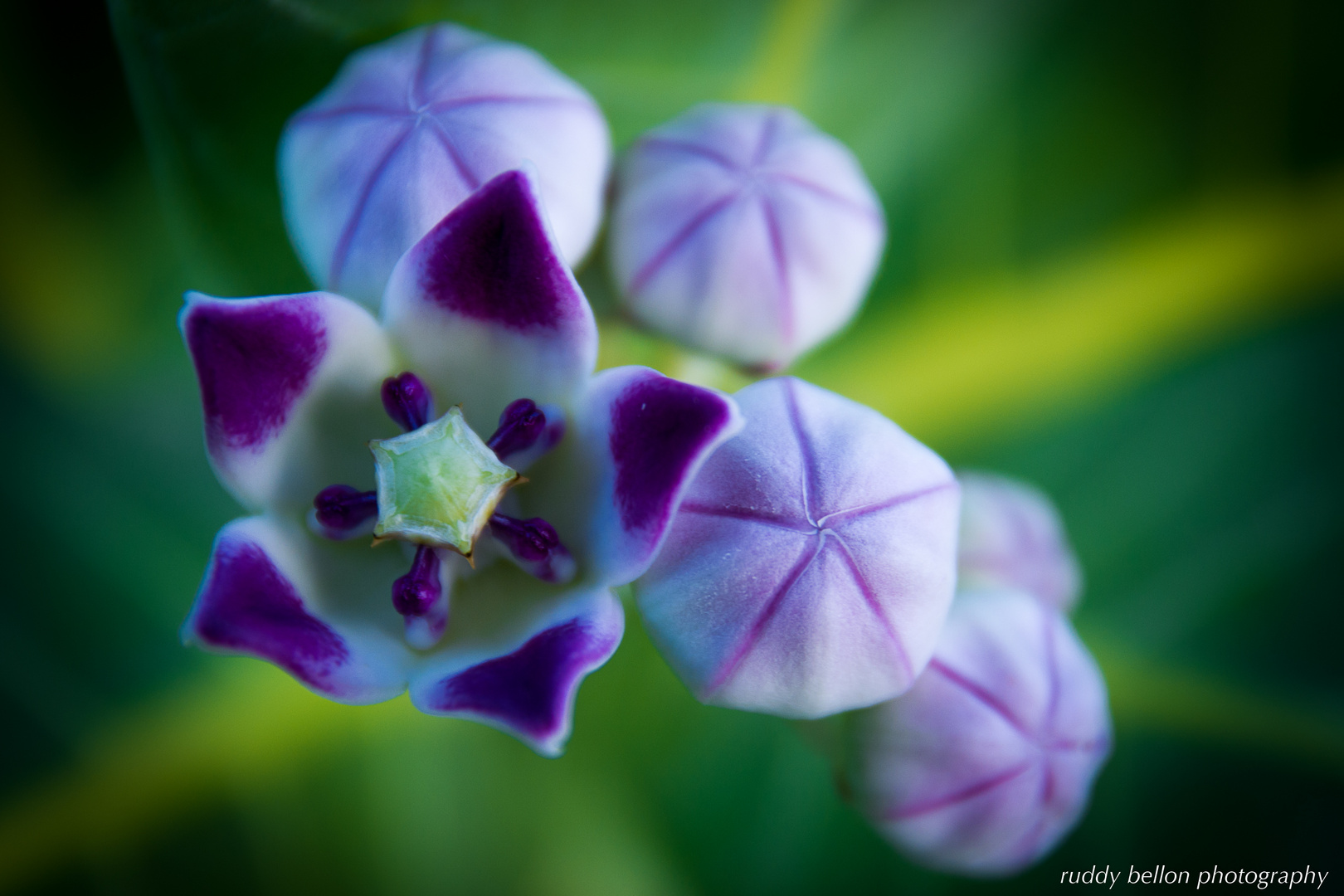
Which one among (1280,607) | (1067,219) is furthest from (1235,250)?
(1280,607)

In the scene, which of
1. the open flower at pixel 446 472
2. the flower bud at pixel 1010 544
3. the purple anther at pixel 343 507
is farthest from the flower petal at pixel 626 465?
the flower bud at pixel 1010 544

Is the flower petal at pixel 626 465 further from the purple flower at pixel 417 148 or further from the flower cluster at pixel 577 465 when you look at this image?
the purple flower at pixel 417 148

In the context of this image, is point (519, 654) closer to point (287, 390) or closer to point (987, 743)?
point (287, 390)

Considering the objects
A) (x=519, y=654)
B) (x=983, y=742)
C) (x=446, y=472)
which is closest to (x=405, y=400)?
(x=446, y=472)

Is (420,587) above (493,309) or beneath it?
beneath

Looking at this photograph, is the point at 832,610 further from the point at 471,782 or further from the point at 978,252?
the point at 978,252

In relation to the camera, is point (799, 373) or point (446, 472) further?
point (799, 373)
